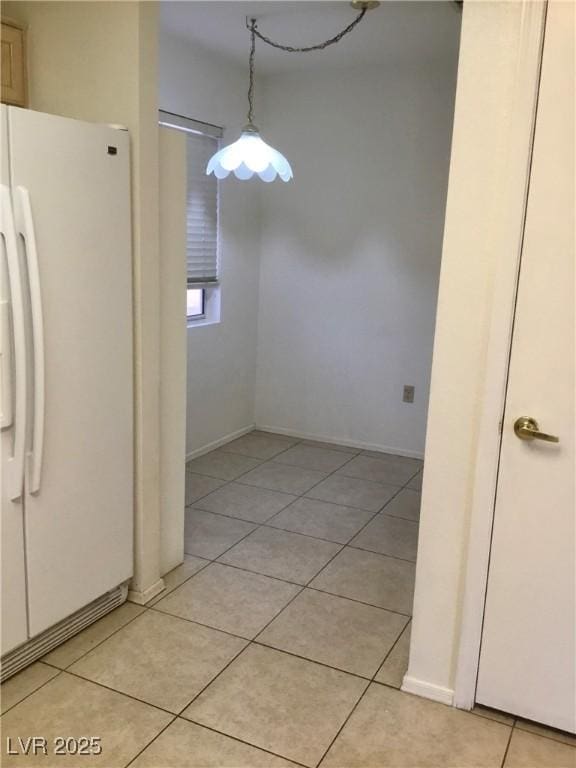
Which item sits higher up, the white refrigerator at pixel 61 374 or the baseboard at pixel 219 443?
the white refrigerator at pixel 61 374

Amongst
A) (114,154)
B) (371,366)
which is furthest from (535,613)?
(371,366)

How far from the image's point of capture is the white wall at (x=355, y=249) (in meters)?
4.21

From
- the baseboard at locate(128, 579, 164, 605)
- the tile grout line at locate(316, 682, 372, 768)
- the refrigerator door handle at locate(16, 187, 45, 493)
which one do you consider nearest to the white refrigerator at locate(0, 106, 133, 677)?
the refrigerator door handle at locate(16, 187, 45, 493)

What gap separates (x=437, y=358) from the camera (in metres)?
1.98

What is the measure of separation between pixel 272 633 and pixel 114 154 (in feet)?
5.89

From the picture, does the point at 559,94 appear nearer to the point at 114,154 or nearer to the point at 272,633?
the point at 114,154

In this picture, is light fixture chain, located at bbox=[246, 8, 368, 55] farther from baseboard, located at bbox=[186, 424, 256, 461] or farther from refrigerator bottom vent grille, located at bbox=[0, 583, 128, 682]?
refrigerator bottom vent grille, located at bbox=[0, 583, 128, 682]

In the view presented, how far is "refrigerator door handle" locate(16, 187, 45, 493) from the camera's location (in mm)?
1936

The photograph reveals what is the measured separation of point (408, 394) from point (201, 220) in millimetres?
1766

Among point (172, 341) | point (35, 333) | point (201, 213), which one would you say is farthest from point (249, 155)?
point (35, 333)

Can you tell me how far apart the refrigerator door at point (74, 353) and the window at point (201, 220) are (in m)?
1.75

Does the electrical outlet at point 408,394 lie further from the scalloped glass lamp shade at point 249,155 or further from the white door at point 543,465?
the white door at point 543,465

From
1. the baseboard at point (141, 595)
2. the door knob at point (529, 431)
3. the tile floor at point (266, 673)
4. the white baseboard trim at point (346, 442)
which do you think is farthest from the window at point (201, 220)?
the door knob at point (529, 431)

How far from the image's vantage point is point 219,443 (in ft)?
15.2
